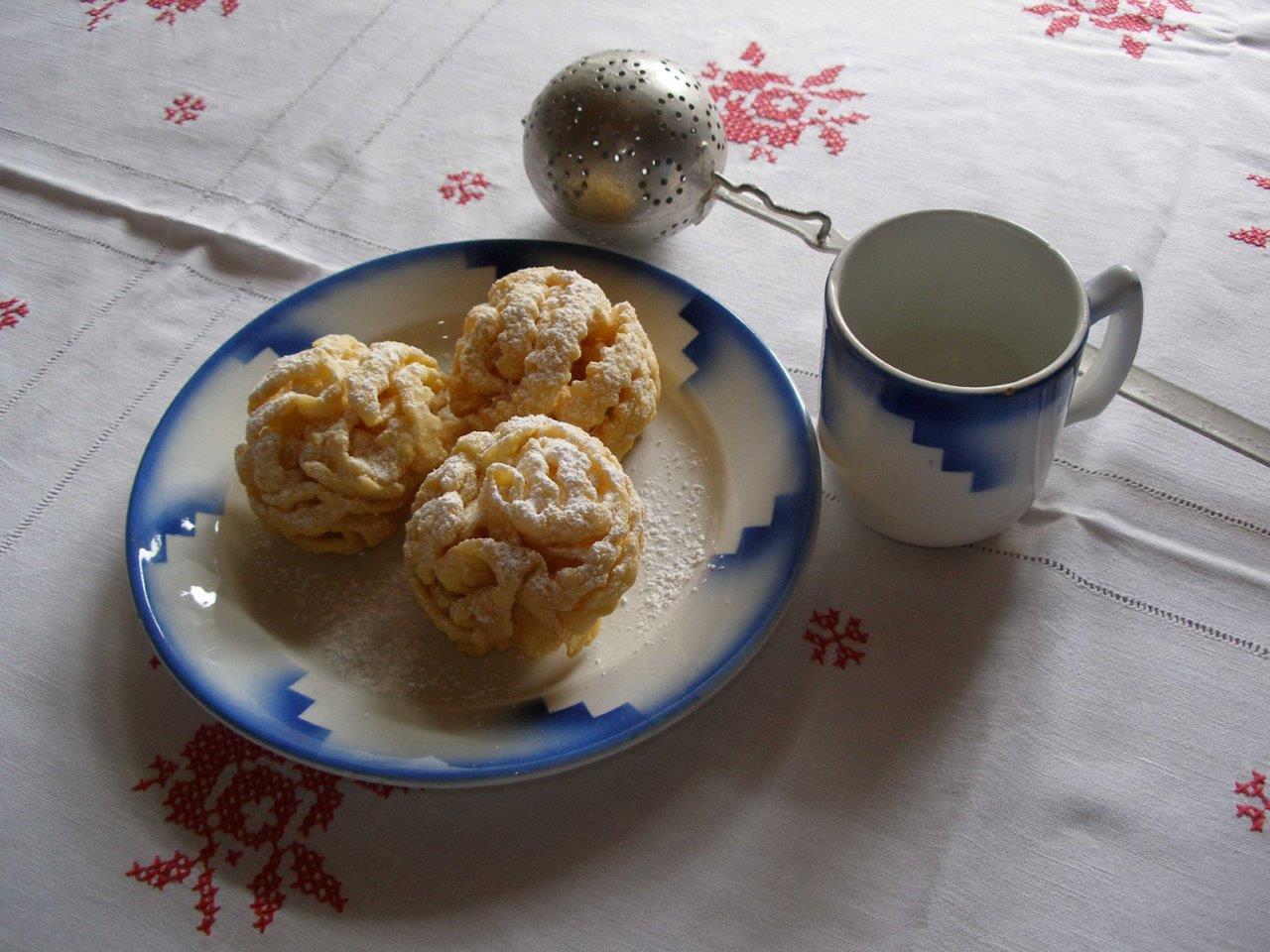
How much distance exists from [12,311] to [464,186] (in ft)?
1.65

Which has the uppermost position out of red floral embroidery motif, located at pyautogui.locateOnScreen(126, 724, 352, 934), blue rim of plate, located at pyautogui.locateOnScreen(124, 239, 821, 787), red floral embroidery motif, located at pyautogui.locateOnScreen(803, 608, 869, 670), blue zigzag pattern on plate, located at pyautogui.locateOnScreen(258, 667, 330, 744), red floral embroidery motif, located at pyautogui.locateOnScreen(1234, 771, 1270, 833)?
blue rim of plate, located at pyautogui.locateOnScreen(124, 239, 821, 787)

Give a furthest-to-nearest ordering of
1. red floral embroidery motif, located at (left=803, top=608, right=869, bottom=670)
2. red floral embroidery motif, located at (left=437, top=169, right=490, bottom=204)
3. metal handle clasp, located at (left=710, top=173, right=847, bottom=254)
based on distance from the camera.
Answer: red floral embroidery motif, located at (left=437, top=169, right=490, bottom=204) < metal handle clasp, located at (left=710, top=173, right=847, bottom=254) < red floral embroidery motif, located at (left=803, top=608, right=869, bottom=670)

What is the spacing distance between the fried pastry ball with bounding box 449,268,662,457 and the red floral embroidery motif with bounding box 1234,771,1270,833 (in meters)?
0.51

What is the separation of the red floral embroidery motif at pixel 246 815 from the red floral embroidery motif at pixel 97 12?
1.10 metres

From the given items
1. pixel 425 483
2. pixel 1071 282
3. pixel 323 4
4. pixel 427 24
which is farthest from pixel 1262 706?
pixel 323 4

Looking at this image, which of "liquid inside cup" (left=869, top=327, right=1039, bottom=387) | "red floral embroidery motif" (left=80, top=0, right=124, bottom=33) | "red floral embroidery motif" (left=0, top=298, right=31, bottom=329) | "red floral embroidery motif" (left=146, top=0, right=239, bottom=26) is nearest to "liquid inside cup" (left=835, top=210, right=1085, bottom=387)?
"liquid inside cup" (left=869, top=327, right=1039, bottom=387)

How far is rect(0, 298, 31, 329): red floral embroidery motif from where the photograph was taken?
1062 mm

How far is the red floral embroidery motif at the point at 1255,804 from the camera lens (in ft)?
2.22

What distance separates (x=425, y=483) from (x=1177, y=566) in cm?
60

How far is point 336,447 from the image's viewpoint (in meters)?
0.79

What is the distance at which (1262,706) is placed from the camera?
728 millimetres

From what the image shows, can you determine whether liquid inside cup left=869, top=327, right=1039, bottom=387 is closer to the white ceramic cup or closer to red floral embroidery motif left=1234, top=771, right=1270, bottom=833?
the white ceramic cup

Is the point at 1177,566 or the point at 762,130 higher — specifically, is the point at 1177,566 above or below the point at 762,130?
below

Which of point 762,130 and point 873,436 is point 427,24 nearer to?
point 762,130
